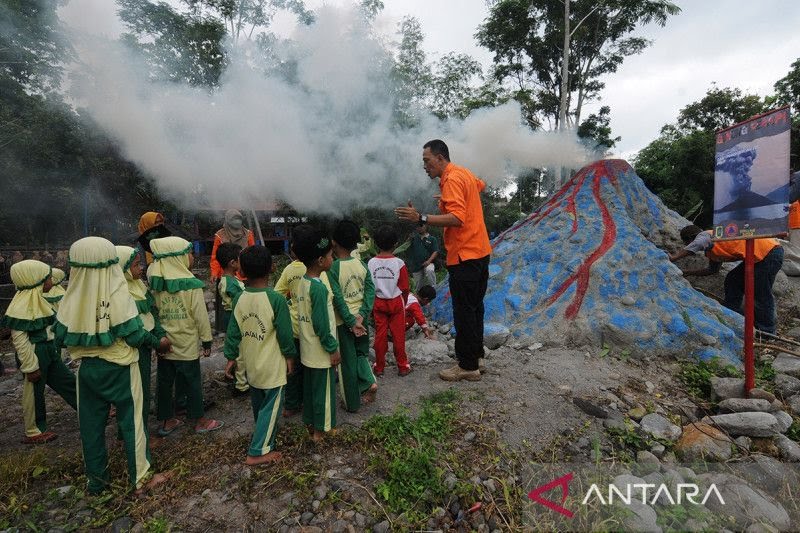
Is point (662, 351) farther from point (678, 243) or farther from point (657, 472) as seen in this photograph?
point (678, 243)

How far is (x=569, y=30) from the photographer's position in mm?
15164

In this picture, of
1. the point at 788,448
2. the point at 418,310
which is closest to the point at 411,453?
the point at 418,310

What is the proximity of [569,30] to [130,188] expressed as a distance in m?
16.1

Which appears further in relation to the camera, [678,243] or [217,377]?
[678,243]

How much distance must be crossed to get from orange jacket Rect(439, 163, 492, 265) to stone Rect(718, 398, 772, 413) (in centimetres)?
214

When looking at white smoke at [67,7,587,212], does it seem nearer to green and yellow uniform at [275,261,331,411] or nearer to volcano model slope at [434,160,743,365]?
volcano model slope at [434,160,743,365]

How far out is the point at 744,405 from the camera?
302 centimetres

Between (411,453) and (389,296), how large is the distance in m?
1.59

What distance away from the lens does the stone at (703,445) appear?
259cm

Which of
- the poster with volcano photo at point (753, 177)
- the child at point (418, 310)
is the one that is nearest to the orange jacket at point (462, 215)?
the child at point (418, 310)

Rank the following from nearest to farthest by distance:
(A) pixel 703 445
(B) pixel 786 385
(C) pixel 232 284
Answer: (A) pixel 703 445 → (B) pixel 786 385 → (C) pixel 232 284

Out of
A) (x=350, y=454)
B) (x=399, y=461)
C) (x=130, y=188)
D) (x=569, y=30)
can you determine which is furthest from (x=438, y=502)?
(x=569, y=30)

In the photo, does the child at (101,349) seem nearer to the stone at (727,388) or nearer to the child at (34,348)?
the child at (34,348)

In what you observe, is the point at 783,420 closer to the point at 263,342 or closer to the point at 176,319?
the point at 263,342
